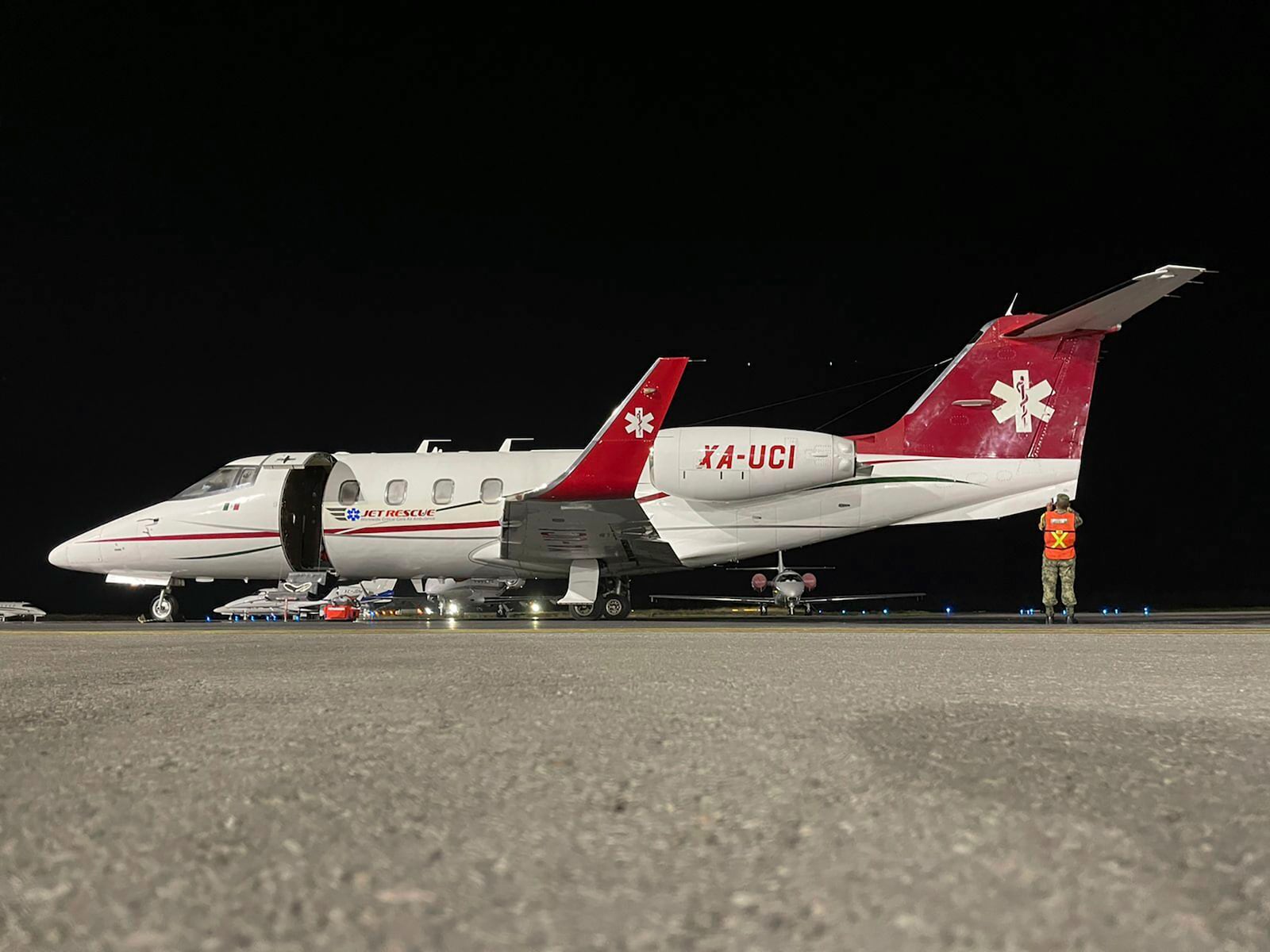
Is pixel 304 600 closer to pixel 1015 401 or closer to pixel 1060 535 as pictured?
pixel 1015 401

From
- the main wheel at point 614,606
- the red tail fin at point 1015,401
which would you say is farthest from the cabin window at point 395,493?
the red tail fin at point 1015,401

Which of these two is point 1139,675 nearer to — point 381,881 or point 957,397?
point 381,881

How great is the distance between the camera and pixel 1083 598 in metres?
44.3

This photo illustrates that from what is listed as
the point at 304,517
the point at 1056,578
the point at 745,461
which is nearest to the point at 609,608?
the point at 745,461

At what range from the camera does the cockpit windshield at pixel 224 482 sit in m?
17.2

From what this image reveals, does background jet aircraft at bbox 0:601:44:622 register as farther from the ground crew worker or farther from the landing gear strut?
the ground crew worker

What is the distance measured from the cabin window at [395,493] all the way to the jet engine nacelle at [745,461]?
4.51 meters

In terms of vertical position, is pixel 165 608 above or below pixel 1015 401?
below

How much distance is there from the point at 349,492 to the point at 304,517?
49.5 inches

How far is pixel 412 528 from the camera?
54.2ft

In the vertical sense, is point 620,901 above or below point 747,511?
below

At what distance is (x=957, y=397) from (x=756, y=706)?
13528 mm

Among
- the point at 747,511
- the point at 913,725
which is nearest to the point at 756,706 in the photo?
the point at 913,725

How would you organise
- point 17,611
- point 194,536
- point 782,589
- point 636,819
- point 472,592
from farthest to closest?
1. point 17,611
2. point 782,589
3. point 472,592
4. point 194,536
5. point 636,819
